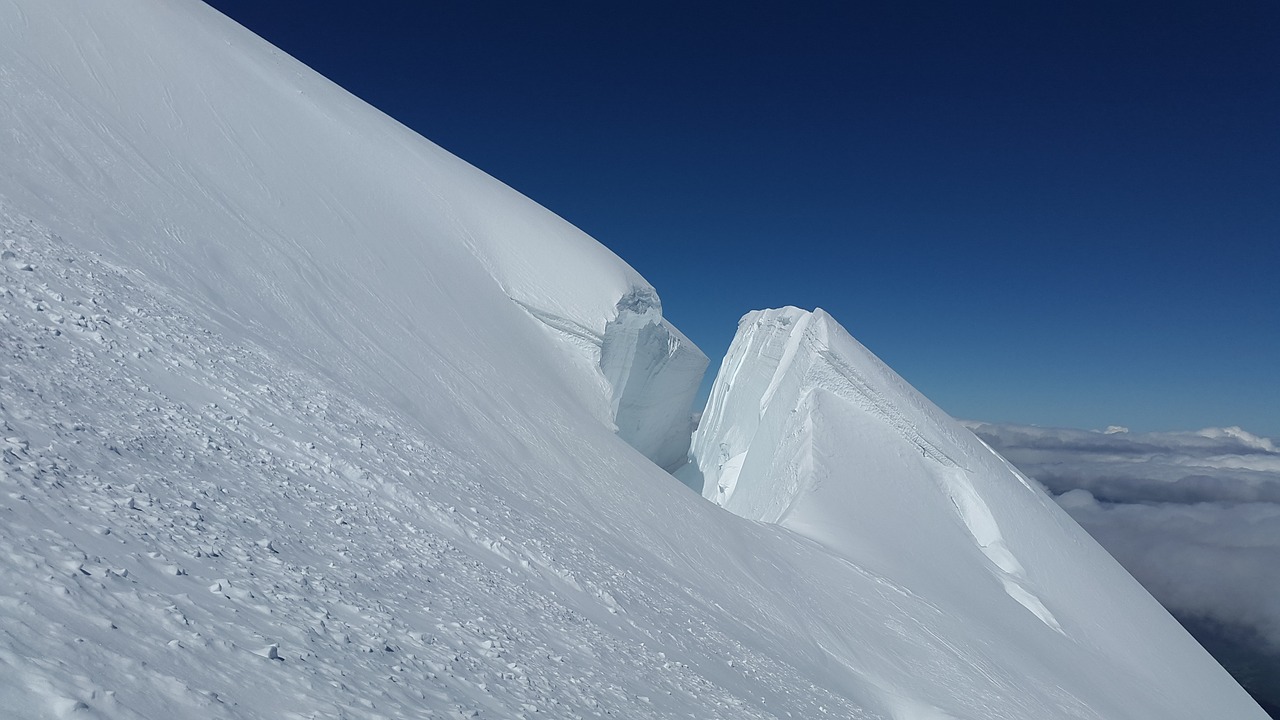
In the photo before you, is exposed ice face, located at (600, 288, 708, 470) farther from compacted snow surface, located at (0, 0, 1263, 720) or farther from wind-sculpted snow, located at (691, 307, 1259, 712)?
wind-sculpted snow, located at (691, 307, 1259, 712)

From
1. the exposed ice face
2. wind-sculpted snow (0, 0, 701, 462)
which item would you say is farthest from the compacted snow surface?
the exposed ice face

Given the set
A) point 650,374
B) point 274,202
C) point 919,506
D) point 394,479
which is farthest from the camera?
point 650,374

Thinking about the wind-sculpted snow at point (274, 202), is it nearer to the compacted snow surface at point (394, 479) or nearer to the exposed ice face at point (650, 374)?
the compacted snow surface at point (394, 479)

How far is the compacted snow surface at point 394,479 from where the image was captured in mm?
4000

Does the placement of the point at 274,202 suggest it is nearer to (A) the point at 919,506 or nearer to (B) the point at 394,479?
(B) the point at 394,479

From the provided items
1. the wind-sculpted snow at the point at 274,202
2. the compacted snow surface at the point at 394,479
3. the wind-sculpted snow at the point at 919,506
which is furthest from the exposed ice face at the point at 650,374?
the wind-sculpted snow at the point at 919,506

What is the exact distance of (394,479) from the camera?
712 cm

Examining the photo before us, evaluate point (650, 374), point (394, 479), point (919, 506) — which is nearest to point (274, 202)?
point (394, 479)

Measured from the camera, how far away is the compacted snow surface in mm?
4000

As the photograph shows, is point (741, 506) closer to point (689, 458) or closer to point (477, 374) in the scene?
point (689, 458)

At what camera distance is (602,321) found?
18906 mm

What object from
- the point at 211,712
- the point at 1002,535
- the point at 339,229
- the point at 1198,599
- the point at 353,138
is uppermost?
the point at 1198,599

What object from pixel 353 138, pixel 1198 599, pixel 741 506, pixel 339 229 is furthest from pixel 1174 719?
pixel 1198 599

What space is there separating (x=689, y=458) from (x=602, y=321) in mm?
13632
